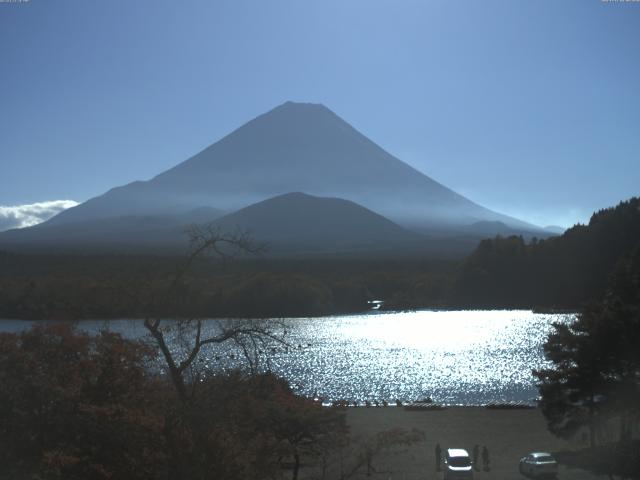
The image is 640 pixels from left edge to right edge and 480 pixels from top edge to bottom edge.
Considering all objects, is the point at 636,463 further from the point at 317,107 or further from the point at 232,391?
the point at 317,107

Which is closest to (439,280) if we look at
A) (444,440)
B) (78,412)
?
(444,440)

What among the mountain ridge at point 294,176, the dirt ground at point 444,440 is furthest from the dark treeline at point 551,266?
the mountain ridge at point 294,176

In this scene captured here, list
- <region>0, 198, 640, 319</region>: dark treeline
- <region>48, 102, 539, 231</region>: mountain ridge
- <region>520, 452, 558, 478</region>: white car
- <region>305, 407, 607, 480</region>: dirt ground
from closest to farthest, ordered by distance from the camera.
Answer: <region>520, 452, 558, 478</region>: white car, <region>305, 407, 607, 480</region>: dirt ground, <region>0, 198, 640, 319</region>: dark treeline, <region>48, 102, 539, 231</region>: mountain ridge

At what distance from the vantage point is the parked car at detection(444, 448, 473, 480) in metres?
10.3

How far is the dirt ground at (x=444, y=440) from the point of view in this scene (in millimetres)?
11102

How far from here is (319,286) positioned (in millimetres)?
52375

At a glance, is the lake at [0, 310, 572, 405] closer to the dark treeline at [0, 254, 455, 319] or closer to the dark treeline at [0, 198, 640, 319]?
the dark treeline at [0, 254, 455, 319]

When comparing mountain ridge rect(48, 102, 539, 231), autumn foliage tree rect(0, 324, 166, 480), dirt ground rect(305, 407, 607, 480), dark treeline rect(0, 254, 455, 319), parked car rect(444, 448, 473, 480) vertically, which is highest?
mountain ridge rect(48, 102, 539, 231)

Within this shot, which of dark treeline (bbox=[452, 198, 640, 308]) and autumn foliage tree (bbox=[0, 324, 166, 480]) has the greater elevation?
dark treeline (bbox=[452, 198, 640, 308])

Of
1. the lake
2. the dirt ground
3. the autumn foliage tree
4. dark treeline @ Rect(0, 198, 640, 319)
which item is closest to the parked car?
the dirt ground

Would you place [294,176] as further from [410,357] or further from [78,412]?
[78,412]

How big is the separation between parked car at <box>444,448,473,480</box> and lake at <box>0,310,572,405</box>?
397 centimetres

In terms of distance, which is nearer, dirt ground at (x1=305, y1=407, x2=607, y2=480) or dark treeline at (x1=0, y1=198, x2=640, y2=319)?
dirt ground at (x1=305, y1=407, x2=607, y2=480)

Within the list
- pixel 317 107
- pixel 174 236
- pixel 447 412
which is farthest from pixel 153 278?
pixel 317 107
